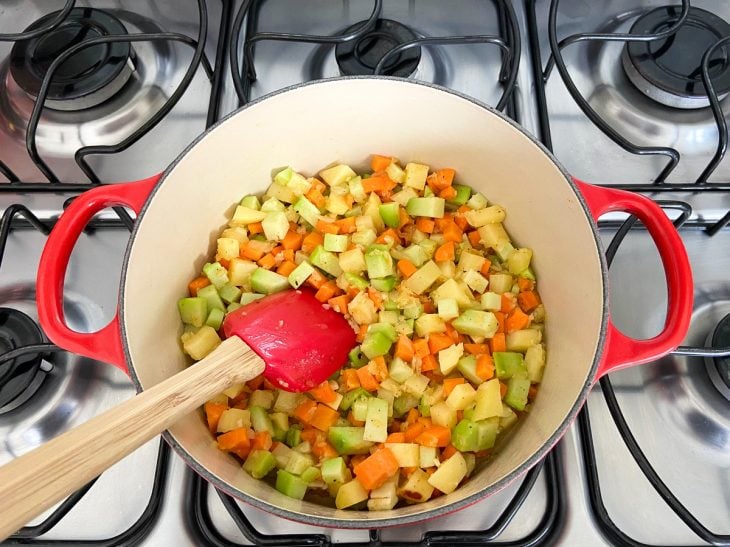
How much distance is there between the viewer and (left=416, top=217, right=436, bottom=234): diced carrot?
120cm

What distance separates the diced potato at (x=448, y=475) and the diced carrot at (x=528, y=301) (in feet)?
1.02

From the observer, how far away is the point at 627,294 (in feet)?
3.78

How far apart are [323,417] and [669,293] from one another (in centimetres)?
56

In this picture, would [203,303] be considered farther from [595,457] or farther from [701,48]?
[701,48]

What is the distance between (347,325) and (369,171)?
337mm

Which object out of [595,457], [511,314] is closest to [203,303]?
[511,314]

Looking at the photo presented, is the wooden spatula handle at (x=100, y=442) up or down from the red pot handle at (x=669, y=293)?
down

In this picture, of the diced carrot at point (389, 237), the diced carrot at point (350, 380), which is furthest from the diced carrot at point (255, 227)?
the diced carrot at point (350, 380)

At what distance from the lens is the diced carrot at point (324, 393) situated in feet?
3.43

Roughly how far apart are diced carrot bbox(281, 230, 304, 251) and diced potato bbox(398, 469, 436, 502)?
0.47 metres

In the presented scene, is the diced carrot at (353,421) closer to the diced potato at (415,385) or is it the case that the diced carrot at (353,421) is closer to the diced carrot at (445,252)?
the diced potato at (415,385)

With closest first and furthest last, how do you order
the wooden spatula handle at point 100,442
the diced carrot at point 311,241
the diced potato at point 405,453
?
the wooden spatula handle at point 100,442, the diced potato at point 405,453, the diced carrot at point 311,241

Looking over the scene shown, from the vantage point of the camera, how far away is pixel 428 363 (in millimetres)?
1066

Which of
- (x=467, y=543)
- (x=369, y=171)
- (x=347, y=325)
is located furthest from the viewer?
(x=369, y=171)
